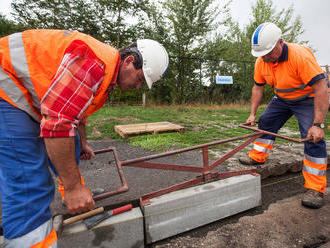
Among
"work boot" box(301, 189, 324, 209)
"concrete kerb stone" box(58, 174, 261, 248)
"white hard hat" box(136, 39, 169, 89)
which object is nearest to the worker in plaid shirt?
"white hard hat" box(136, 39, 169, 89)

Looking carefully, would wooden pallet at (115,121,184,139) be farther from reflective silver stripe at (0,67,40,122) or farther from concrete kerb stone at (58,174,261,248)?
reflective silver stripe at (0,67,40,122)

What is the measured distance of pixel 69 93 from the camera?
42.4 inches

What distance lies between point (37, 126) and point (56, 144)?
385 mm

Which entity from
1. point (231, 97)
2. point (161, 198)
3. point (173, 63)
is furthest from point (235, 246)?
point (231, 97)

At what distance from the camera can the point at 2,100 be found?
1202 mm

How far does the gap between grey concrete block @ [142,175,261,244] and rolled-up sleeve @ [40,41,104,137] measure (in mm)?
1140

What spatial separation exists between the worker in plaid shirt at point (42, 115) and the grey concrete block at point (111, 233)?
330 millimetres

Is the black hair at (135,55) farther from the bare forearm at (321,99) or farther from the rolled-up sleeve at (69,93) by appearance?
the bare forearm at (321,99)

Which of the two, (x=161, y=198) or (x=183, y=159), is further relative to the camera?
(x=183, y=159)

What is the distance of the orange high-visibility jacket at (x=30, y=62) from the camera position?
47.0 inches

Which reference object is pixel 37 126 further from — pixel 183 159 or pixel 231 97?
pixel 231 97

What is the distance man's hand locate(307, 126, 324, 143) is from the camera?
89.0 inches

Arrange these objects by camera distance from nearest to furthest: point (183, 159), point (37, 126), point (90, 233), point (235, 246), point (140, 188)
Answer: point (37, 126) < point (90, 233) < point (235, 246) < point (140, 188) < point (183, 159)

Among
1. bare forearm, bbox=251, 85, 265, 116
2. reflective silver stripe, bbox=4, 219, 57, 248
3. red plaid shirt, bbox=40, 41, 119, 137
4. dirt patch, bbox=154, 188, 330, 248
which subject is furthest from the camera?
bare forearm, bbox=251, 85, 265, 116
